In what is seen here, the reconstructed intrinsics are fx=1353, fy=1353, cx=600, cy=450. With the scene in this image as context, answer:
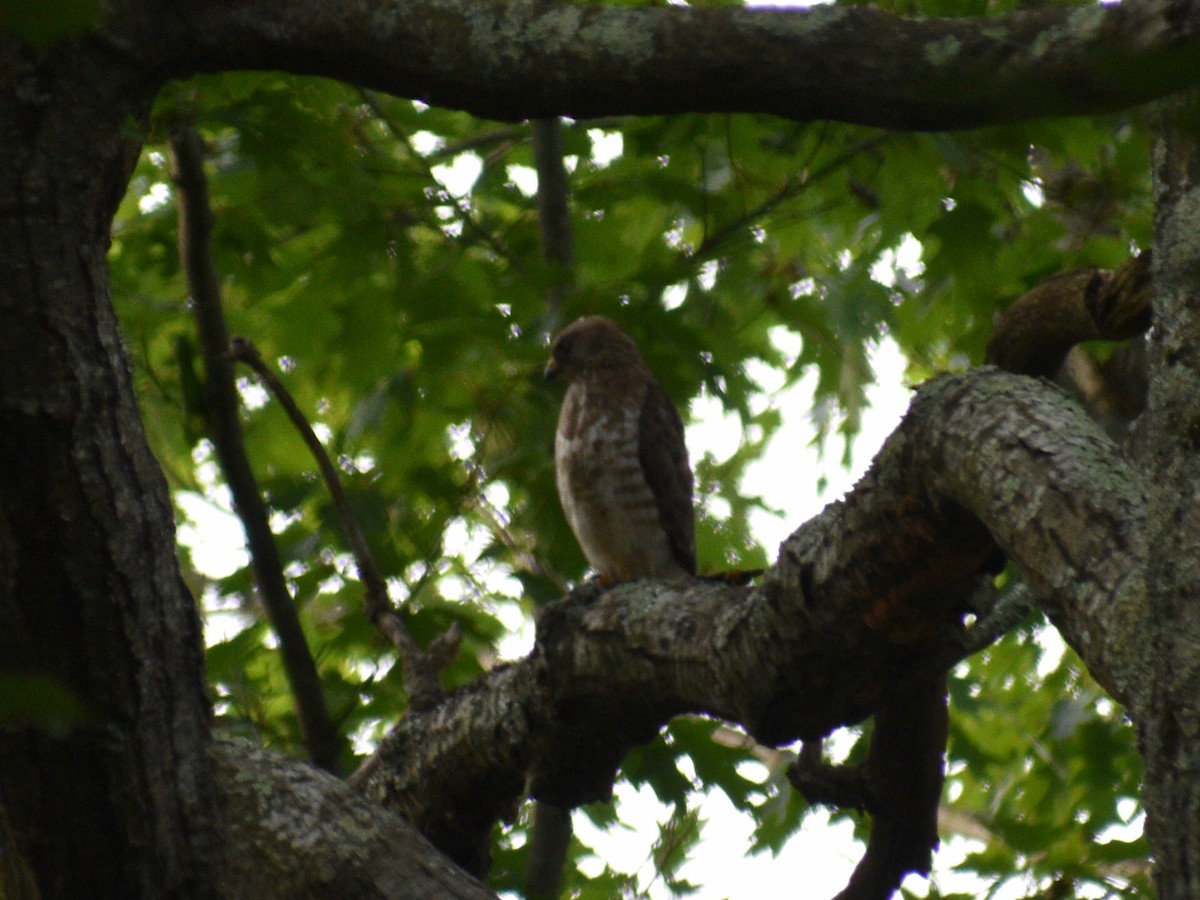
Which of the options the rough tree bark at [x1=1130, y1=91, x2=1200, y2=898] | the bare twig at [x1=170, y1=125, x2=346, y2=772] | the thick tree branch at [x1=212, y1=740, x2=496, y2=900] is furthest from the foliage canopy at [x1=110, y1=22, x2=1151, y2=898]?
the rough tree bark at [x1=1130, y1=91, x2=1200, y2=898]

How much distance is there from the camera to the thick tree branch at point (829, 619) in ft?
6.51

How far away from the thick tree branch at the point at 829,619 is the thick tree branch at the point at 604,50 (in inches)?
22.5

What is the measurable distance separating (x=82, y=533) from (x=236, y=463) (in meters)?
1.52

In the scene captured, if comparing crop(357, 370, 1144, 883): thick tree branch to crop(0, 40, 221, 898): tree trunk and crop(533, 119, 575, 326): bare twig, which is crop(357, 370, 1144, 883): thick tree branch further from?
crop(533, 119, 575, 326): bare twig

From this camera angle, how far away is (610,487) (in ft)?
19.1

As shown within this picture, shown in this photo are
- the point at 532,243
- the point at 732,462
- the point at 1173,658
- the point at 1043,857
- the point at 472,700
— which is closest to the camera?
the point at 1173,658

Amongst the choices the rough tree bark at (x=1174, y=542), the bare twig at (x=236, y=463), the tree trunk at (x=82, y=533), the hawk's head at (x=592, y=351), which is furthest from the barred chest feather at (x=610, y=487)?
the rough tree bark at (x=1174, y=542)

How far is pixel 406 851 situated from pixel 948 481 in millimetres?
1214

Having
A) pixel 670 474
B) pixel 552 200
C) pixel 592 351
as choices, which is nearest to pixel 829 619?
pixel 552 200

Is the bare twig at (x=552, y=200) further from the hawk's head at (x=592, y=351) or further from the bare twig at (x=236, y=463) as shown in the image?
the bare twig at (x=236, y=463)

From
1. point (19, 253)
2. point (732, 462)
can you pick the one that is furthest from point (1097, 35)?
point (732, 462)

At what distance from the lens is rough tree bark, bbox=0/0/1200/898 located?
77.0 inches

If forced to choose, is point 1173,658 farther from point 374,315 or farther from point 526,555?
point 374,315

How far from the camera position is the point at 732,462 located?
7.60m
